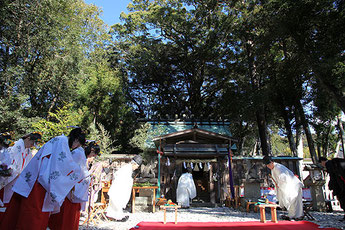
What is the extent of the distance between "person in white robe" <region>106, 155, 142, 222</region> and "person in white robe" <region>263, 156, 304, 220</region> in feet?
15.1

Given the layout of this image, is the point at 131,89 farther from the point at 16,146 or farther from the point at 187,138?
the point at 16,146

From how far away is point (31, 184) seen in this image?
2.46 m

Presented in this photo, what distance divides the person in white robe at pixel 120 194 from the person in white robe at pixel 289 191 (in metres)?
4.61

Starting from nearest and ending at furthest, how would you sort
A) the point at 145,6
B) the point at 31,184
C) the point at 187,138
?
the point at 31,184
the point at 187,138
the point at 145,6

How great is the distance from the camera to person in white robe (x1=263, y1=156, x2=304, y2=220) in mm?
6461

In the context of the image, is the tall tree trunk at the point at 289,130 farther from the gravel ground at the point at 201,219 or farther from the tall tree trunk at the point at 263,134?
the gravel ground at the point at 201,219

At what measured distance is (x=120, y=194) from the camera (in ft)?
21.6

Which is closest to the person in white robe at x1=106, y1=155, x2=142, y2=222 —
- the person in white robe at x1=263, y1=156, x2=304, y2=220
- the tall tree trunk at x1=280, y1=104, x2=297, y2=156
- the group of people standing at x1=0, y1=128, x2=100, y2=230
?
the group of people standing at x1=0, y1=128, x2=100, y2=230

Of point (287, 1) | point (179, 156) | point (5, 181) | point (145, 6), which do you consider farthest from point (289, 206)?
point (145, 6)

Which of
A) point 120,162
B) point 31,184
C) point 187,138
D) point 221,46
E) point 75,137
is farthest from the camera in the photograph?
point 221,46

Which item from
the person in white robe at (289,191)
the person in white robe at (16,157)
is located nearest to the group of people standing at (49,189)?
the person in white robe at (16,157)

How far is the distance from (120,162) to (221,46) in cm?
1173

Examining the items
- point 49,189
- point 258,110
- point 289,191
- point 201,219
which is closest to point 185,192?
point 201,219

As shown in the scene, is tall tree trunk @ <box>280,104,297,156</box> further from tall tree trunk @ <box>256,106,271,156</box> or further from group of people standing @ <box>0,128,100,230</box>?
group of people standing @ <box>0,128,100,230</box>
